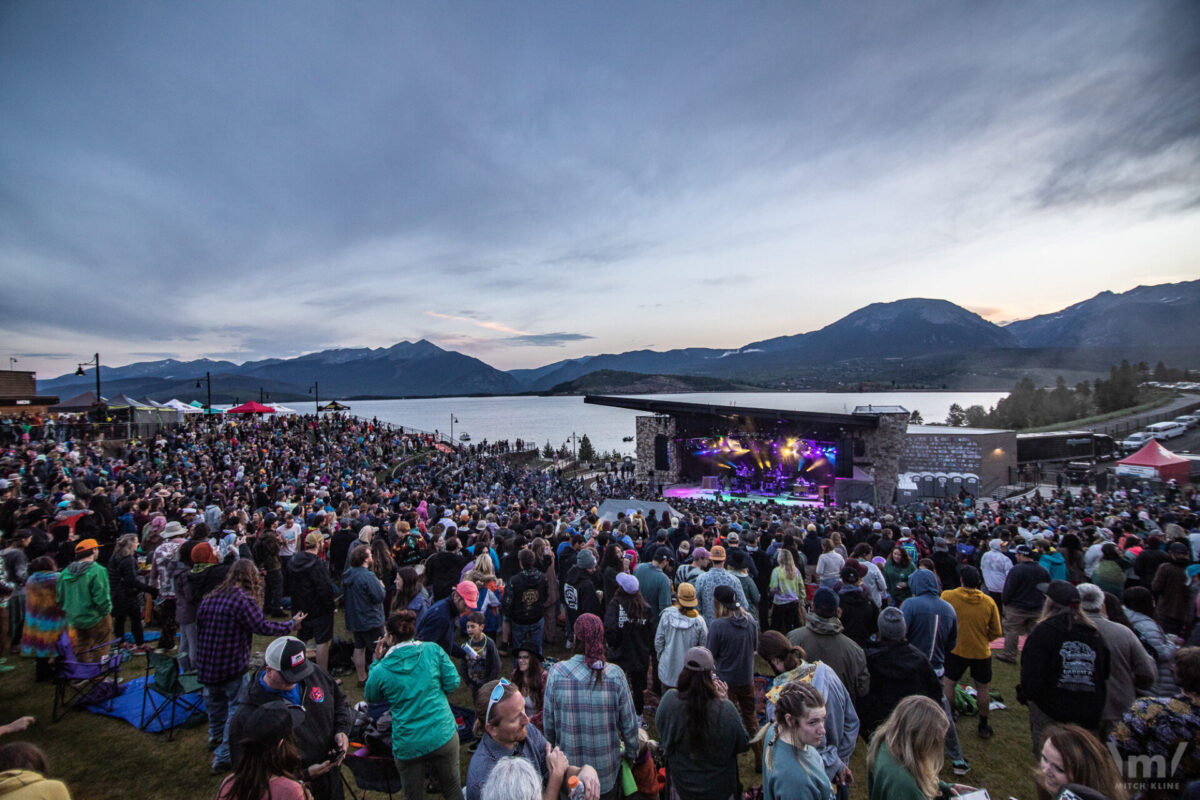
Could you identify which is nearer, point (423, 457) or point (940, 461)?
point (940, 461)

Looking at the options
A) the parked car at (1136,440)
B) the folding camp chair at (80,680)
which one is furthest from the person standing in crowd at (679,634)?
the parked car at (1136,440)

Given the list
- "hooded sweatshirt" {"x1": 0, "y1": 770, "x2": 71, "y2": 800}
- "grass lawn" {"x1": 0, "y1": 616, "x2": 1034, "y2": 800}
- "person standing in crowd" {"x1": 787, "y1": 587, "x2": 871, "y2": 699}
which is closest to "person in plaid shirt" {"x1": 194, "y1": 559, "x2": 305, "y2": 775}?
"grass lawn" {"x1": 0, "y1": 616, "x2": 1034, "y2": 800}

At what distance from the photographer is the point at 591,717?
275 centimetres

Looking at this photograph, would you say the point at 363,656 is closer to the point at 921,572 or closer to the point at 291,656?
the point at 291,656

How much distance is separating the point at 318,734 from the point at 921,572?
4.43 metres

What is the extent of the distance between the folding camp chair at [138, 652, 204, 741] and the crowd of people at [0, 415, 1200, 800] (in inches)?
7.7

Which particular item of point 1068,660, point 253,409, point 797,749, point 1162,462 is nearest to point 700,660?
point 797,749

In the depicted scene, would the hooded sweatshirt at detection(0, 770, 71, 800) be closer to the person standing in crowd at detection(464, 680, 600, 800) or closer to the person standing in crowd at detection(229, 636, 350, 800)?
the person standing in crowd at detection(229, 636, 350, 800)

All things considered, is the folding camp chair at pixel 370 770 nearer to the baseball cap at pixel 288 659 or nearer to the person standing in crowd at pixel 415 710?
the person standing in crowd at pixel 415 710

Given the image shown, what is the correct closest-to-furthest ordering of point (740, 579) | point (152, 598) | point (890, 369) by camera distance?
1. point (740, 579)
2. point (152, 598)
3. point (890, 369)

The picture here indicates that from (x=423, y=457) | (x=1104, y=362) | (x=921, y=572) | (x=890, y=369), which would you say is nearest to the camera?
(x=921, y=572)

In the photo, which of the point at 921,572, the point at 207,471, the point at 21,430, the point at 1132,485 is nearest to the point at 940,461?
the point at 1132,485

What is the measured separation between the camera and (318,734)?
109 inches

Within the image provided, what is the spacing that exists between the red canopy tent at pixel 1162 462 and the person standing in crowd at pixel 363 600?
2826cm
